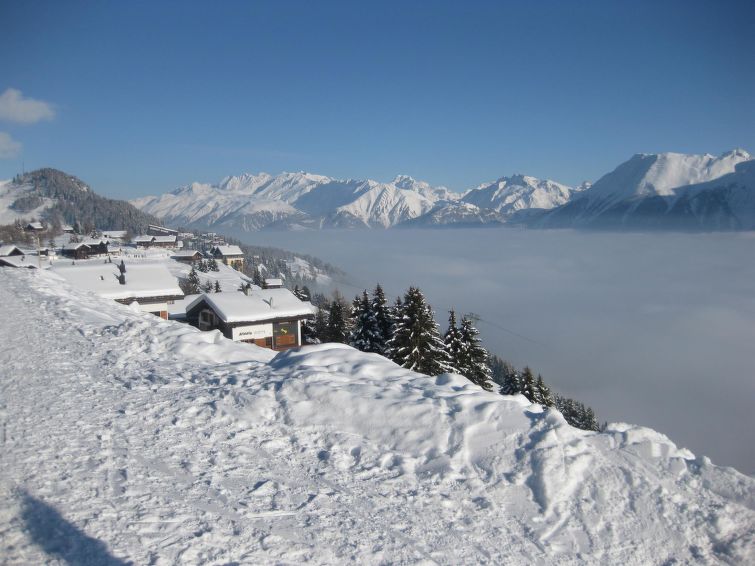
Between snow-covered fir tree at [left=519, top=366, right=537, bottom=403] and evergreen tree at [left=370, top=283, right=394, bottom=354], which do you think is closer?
snow-covered fir tree at [left=519, top=366, right=537, bottom=403]

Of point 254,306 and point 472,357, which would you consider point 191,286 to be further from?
point 472,357

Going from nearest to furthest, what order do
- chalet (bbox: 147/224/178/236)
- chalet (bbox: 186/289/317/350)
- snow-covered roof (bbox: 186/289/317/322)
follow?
chalet (bbox: 186/289/317/350), snow-covered roof (bbox: 186/289/317/322), chalet (bbox: 147/224/178/236)

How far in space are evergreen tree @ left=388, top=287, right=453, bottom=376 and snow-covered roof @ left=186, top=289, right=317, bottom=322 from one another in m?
6.88

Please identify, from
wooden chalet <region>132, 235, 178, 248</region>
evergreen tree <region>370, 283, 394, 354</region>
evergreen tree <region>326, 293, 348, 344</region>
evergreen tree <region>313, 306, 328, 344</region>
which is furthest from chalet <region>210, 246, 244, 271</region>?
evergreen tree <region>370, 283, 394, 354</region>

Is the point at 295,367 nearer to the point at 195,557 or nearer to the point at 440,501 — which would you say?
the point at 440,501

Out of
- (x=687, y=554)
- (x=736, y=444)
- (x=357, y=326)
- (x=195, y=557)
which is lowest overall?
(x=736, y=444)

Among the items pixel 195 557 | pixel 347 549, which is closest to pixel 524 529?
pixel 347 549

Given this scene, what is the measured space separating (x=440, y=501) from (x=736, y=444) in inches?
4469

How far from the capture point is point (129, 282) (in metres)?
29.7

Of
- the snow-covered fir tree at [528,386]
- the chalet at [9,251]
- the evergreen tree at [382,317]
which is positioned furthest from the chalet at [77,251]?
the snow-covered fir tree at [528,386]

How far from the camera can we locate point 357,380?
841cm

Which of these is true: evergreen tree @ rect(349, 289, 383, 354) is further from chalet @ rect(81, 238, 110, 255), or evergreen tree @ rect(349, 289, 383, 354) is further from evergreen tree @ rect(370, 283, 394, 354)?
chalet @ rect(81, 238, 110, 255)

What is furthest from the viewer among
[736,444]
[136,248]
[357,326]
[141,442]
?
[136,248]

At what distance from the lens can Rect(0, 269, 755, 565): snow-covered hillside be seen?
4535mm
